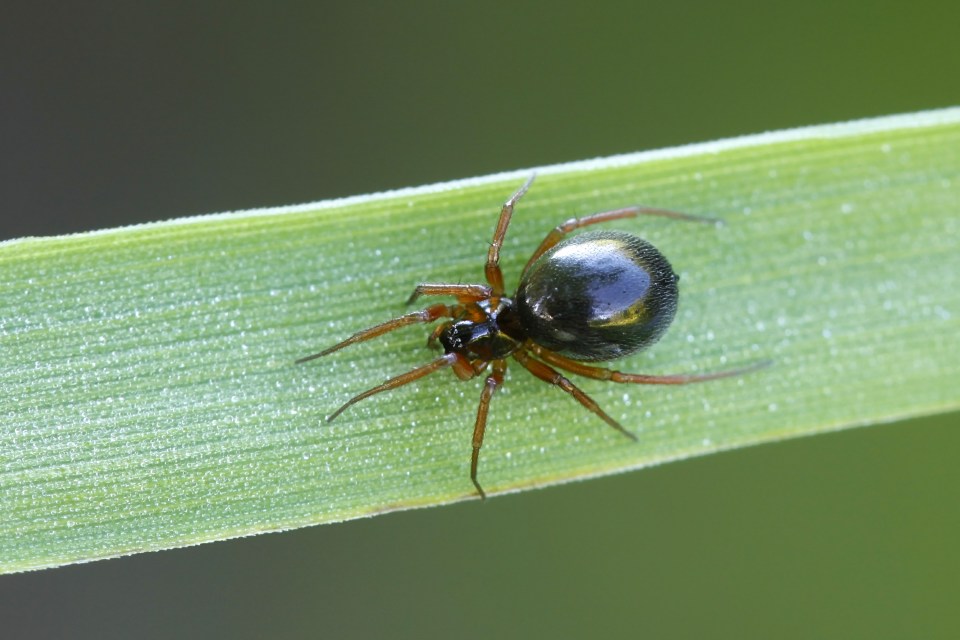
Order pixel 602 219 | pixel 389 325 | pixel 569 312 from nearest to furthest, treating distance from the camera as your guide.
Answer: pixel 389 325 → pixel 569 312 → pixel 602 219

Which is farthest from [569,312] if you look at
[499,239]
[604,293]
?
[499,239]

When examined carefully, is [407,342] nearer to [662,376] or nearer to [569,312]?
[569,312]

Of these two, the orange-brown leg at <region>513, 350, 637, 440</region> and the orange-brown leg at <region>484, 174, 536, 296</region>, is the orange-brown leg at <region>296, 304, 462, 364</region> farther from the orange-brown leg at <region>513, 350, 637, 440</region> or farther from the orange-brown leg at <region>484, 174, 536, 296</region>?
the orange-brown leg at <region>513, 350, 637, 440</region>

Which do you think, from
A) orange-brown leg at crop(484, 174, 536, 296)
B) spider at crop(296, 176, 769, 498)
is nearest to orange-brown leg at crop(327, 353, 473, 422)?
spider at crop(296, 176, 769, 498)

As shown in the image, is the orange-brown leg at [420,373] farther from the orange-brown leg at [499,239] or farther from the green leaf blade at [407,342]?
the orange-brown leg at [499,239]

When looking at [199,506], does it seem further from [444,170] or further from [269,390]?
[444,170]

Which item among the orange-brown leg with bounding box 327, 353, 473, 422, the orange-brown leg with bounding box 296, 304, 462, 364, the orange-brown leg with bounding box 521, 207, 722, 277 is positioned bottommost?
the orange-brown leg with bounding box 327, 353, 473, 422
